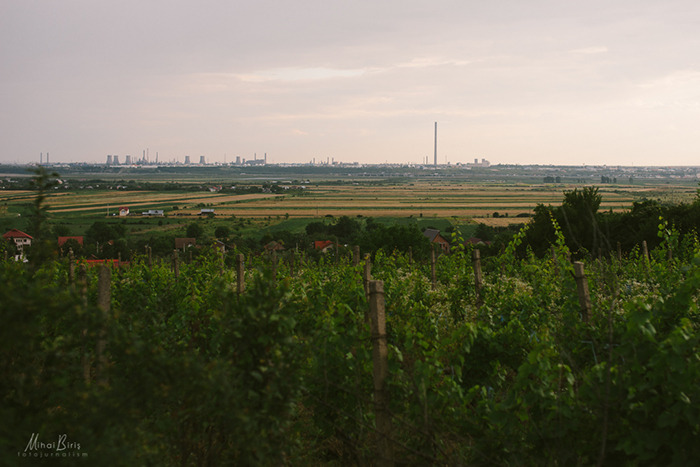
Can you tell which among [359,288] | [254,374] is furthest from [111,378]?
[359,288]

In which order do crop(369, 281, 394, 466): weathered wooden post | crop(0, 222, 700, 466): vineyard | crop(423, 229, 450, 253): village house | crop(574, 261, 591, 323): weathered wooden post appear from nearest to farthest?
crop(0, 222, 700, 466): vineyard → crop(369, 281, 394, 466): weathered wooden post → crop(574, 261, 591, 323): weathered wooden post → crop(423, 229, 450, 253): village house

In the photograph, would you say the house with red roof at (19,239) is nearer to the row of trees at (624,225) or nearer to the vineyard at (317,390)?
the vineyard at (317,390)

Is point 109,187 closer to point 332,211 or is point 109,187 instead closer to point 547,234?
point 332,211

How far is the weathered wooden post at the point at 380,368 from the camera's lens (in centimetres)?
327

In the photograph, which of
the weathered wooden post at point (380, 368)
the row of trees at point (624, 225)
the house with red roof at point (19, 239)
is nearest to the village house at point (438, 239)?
the row of trees at point (624, 225)

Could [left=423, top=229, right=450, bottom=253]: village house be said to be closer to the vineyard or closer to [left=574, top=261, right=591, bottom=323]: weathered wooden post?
[left=574, top=261, right=591, bottom=323]: weathered wooden post

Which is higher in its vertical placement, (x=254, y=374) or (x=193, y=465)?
(x=254, y=374)

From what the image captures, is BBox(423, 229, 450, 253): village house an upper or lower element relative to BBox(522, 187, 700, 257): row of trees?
lower

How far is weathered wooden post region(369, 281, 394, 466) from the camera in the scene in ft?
10.7

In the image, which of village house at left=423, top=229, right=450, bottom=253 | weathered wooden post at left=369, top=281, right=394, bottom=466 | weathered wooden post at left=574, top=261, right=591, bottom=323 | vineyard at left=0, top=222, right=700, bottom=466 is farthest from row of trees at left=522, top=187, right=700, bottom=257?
weathered wooden post at left=369, top=281, right=394, bottom=466

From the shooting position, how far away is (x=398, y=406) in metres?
3.61

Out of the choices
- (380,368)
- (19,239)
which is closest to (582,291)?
(380,368)

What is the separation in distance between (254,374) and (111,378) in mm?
746

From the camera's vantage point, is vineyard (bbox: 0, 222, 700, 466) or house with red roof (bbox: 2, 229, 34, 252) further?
house with red roof (bbox: 2, 229, 34, 252)
